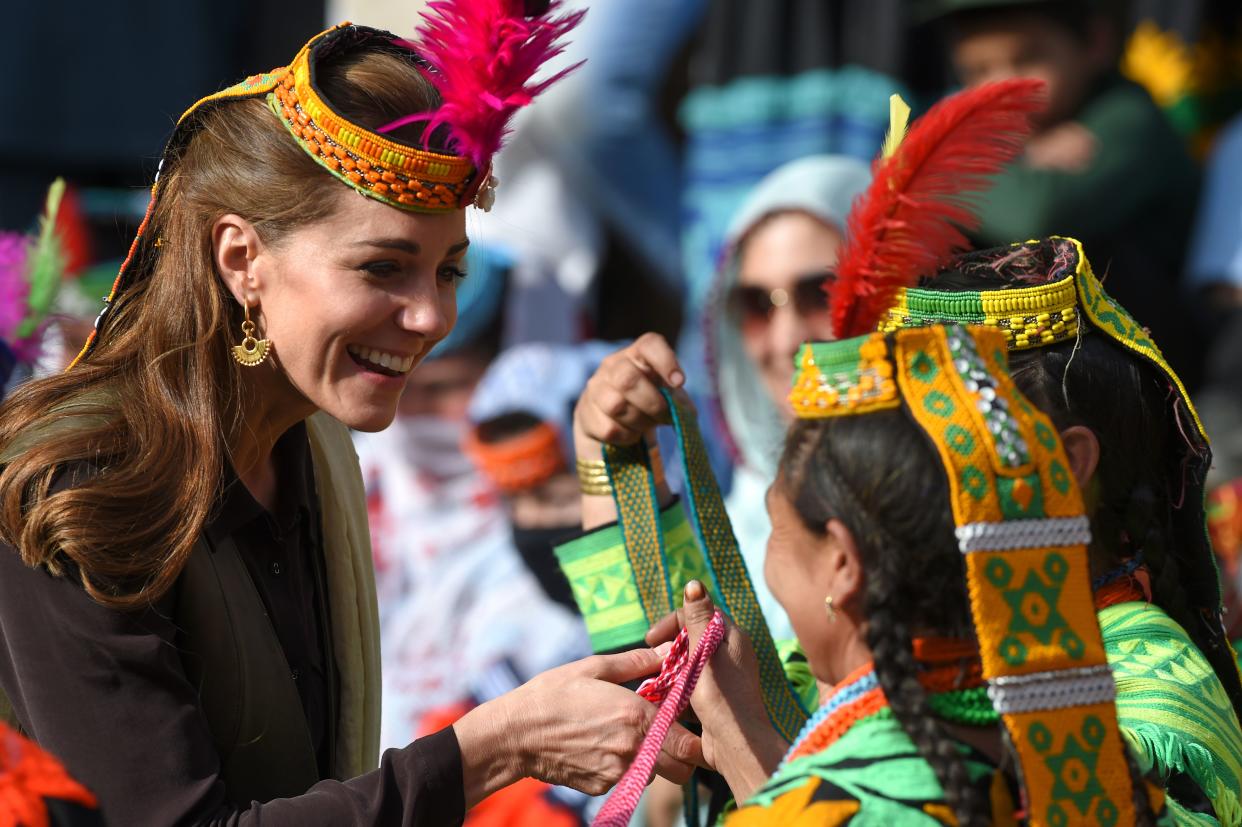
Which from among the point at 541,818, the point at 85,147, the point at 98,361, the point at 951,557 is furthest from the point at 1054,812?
the point at 85,147

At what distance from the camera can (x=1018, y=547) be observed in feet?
6.07

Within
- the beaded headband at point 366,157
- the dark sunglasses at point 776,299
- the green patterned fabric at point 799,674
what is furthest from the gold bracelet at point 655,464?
the dark sunglasses at point 776,299

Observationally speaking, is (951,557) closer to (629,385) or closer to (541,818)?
(629,385)

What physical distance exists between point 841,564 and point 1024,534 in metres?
0.22

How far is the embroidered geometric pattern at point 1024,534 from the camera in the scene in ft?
5.98

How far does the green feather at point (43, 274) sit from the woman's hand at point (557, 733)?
5.07 ft

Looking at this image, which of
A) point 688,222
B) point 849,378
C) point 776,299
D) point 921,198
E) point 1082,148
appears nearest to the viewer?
point 849,378

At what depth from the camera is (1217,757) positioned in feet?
7.32

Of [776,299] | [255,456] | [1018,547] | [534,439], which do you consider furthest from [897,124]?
[534,439]

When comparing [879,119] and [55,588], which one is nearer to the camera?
[55,588]

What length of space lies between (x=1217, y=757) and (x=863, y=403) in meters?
0.78

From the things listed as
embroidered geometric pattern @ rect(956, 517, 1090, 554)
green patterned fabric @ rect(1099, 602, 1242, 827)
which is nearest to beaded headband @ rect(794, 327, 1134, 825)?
embroidered geometric pattern @ rect(956, 517, 1090, 554)

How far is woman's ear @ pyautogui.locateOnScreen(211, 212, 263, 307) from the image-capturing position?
2385 mm

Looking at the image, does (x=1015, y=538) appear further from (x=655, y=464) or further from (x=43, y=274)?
(x=43, y=274)
